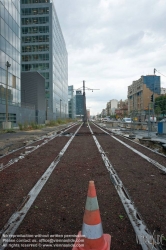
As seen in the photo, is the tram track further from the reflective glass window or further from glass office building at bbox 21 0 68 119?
glass office building at bbox 21 0 68 119

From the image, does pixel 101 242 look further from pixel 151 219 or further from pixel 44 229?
pixel 151 219

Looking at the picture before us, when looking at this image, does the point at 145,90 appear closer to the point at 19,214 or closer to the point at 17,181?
the point at 17,181

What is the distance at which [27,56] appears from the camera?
7319 centimetres

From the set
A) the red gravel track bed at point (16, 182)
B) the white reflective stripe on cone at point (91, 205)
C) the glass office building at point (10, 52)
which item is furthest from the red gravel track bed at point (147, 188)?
the glass office building at point (10, 52)

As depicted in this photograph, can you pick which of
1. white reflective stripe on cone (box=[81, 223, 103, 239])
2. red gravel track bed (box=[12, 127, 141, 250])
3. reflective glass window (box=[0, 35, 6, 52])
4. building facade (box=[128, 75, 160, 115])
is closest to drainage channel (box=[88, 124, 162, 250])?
red gravel track bed (box=[12, 127, 141, 250])

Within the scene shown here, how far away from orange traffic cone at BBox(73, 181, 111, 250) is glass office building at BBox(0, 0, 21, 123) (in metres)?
29.5

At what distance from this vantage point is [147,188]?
173 inches

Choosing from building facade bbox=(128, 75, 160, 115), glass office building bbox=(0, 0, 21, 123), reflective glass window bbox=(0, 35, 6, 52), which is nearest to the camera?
reflective glass window bbox=(0, 35, 6, 52)

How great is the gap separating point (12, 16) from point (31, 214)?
4017 centimetres

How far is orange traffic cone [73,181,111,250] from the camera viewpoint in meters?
2.22

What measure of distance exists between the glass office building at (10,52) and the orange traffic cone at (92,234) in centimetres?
2953

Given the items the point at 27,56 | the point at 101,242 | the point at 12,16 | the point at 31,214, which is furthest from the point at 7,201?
the point at 27,56

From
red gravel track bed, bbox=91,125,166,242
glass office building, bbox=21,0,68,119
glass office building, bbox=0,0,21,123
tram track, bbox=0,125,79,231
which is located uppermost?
glass office building, bbox=21,0,68,119

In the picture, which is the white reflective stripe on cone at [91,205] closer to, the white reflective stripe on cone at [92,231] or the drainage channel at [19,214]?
the white reflective stripe on cone at [92,231]
